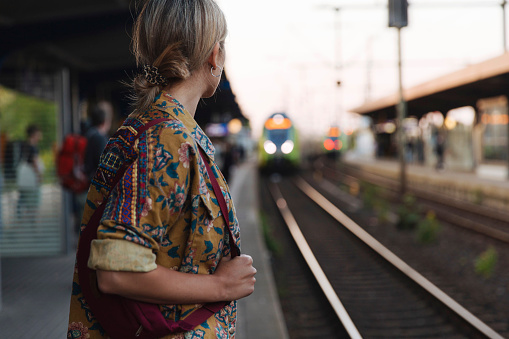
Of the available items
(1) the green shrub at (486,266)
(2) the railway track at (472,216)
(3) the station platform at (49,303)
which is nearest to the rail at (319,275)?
(3) the station platform at (49,303)

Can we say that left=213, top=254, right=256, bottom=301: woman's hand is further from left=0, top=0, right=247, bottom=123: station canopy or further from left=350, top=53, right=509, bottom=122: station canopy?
left=350, top=53, right=509, bottom=122: station canopy

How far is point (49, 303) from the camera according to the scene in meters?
4.98

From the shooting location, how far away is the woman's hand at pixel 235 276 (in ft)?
4.41

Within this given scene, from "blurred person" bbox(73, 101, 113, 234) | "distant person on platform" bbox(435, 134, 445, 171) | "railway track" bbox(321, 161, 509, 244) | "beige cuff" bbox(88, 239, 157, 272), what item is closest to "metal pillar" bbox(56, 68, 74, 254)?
"blurred person" bbox(73, 101, 113, 234)

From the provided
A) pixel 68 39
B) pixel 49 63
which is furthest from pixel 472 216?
pixel 68 39

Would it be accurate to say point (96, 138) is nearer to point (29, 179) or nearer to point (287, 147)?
point (29, 179)

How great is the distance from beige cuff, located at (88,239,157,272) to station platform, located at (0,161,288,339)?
118 inches

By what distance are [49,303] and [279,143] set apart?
72.8 ft

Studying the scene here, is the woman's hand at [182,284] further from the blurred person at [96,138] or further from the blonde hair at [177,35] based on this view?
the blurred person at [96,138]

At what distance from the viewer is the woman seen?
118 centimetres

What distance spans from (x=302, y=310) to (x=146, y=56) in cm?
556

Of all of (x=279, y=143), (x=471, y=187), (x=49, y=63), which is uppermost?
(x=49, y=63)

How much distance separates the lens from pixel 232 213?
136 cm

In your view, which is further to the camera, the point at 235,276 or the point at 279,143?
the point at 279,143
